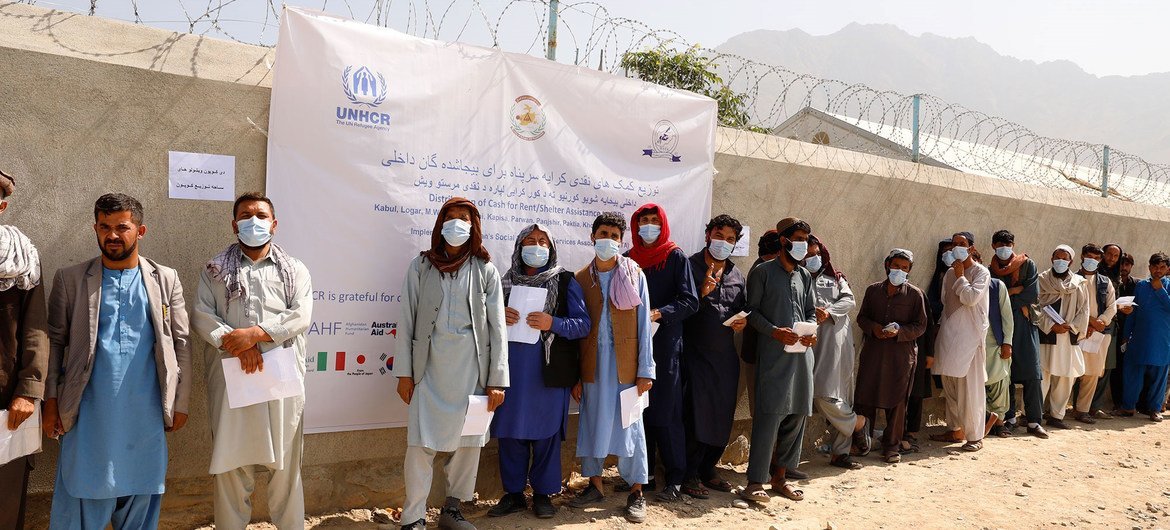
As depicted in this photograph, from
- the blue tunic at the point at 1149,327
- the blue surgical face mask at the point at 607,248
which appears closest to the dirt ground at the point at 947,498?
the blue surgical face mask at the point at 607,248

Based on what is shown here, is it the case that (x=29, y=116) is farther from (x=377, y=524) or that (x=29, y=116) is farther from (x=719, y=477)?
(x=719, y=477)

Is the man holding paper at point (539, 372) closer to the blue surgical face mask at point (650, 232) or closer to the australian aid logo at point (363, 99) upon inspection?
the blue surgical face mask at point (650, 232)

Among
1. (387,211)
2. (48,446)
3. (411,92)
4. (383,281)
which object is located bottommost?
(48,446)

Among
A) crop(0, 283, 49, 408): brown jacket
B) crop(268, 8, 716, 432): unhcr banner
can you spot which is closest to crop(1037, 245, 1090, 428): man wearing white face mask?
crop(268, 8, 716, 432): unhcr banner

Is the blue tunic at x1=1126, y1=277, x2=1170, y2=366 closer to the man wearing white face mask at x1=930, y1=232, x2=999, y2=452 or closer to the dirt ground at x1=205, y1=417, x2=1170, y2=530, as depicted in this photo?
the dirt ground at x1=205, y1=417, x2=1170, y2=530

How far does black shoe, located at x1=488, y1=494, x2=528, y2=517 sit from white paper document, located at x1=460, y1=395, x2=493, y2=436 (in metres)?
0.55

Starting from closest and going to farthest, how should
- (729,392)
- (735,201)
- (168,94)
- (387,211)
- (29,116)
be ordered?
(29,116) < (168,94) < (387,211) < (729,392) < (735,201)

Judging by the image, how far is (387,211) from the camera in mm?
3752

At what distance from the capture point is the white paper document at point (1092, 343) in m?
6.91

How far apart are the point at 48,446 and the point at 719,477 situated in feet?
11.2

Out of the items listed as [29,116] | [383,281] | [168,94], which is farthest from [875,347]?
[29,116]

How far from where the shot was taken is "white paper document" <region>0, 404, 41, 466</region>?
2674 mm

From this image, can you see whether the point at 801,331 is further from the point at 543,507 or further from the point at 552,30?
the point at 552,30

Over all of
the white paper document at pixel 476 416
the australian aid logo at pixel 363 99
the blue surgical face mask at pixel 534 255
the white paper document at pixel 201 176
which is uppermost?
the australian aid logo at pixel 363 99
